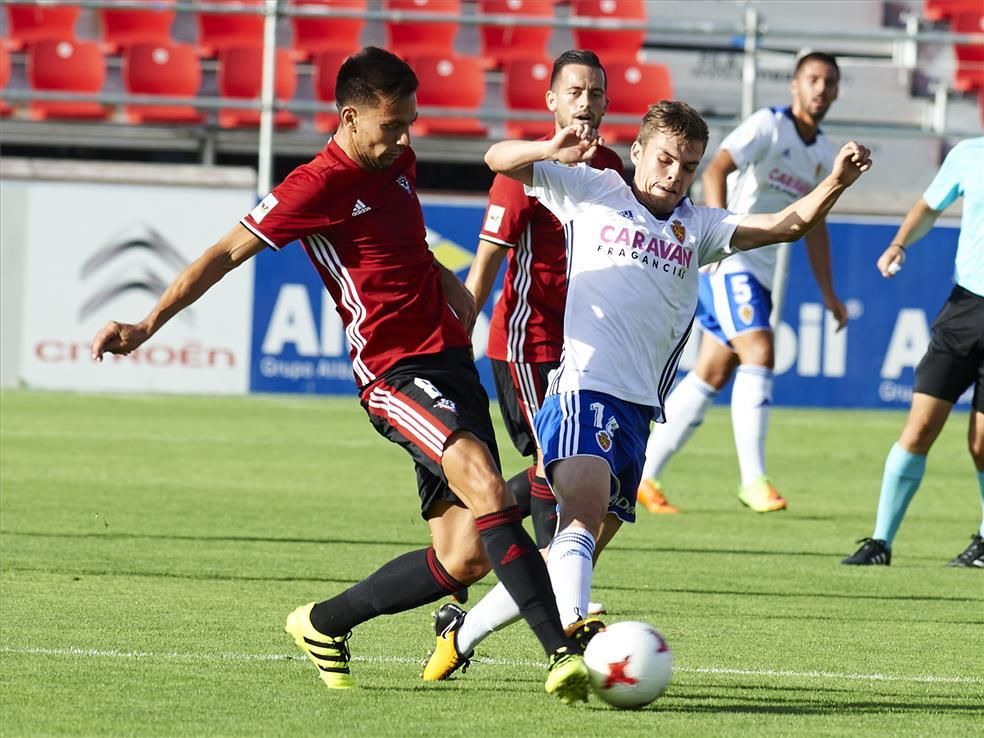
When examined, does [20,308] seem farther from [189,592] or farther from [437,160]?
[189,592]

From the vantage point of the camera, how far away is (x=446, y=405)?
5082 millimetres

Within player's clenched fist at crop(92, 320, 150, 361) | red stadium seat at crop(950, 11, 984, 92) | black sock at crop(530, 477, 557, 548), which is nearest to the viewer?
player's clenched fist at crop(92, 320, 150, 361)

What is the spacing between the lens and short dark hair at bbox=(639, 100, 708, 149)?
207 inches

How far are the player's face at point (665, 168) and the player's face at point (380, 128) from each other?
2.36 feet

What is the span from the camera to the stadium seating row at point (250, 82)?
17516mm

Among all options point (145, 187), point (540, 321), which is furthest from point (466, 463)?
point (145, 187)

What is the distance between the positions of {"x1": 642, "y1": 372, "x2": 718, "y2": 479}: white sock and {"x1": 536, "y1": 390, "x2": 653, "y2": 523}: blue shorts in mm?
4404

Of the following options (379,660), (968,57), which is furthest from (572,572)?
(968,57)

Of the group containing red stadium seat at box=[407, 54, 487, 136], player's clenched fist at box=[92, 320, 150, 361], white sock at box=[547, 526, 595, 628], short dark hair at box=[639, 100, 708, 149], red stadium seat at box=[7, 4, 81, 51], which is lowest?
white sock at box=[547, 526, 595, 628]

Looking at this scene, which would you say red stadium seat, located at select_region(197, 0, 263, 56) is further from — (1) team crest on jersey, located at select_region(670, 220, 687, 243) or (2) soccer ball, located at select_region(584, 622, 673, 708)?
(2) soccer ball, located at select_region(584, 622, 673, 708)

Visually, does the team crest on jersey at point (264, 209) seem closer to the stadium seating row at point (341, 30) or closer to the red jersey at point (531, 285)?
the red jersey at point (531, 285)

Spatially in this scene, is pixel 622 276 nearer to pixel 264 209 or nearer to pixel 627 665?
pixel 264 209

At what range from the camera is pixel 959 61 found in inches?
764

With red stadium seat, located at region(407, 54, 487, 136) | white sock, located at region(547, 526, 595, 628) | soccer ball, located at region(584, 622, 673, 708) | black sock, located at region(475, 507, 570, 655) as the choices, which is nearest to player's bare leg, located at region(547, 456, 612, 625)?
white sock, located at region(547, 526, 595, 628)
